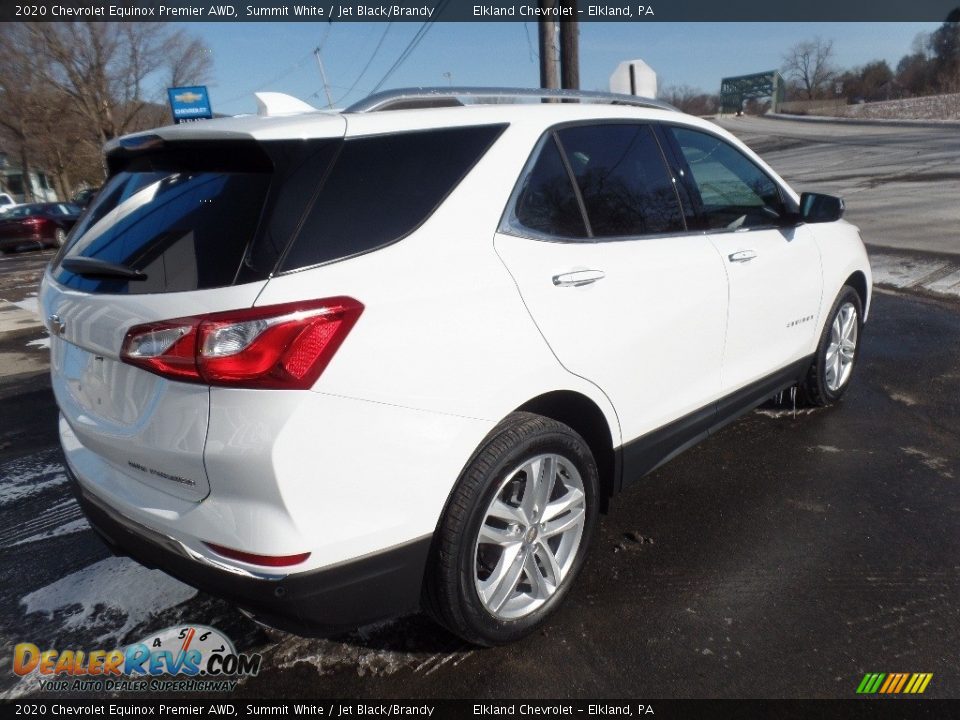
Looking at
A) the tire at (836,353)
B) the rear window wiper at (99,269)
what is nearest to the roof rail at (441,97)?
the rear window wiper at (99,269)

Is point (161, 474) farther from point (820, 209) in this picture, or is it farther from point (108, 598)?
point (820, 209)

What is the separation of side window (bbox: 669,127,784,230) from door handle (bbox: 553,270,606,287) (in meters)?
0.98

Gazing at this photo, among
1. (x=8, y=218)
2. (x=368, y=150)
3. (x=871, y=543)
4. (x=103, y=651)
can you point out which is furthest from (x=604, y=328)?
(x=8, y=218)

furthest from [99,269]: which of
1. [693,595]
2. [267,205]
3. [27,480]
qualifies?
[27,480]

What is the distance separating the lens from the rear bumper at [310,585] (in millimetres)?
1960

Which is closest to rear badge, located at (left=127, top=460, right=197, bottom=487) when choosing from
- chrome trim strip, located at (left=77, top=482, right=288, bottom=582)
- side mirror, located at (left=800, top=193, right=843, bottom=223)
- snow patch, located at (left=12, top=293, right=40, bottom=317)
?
chrome trim strip, located at (left=77, top=482, right=288, bottom=582)

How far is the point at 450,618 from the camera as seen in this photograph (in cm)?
230

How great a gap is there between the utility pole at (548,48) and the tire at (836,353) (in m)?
8.88

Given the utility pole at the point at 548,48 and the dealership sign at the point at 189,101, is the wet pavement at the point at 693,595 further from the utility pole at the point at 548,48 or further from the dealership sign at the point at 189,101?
the dealership sign at the point at 189,101

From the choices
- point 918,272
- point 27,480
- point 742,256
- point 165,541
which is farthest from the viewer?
point 918,272

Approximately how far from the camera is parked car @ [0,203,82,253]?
20359 mm

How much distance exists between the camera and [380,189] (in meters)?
2.14

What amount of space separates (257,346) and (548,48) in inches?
468

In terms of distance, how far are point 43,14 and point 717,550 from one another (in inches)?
1681
